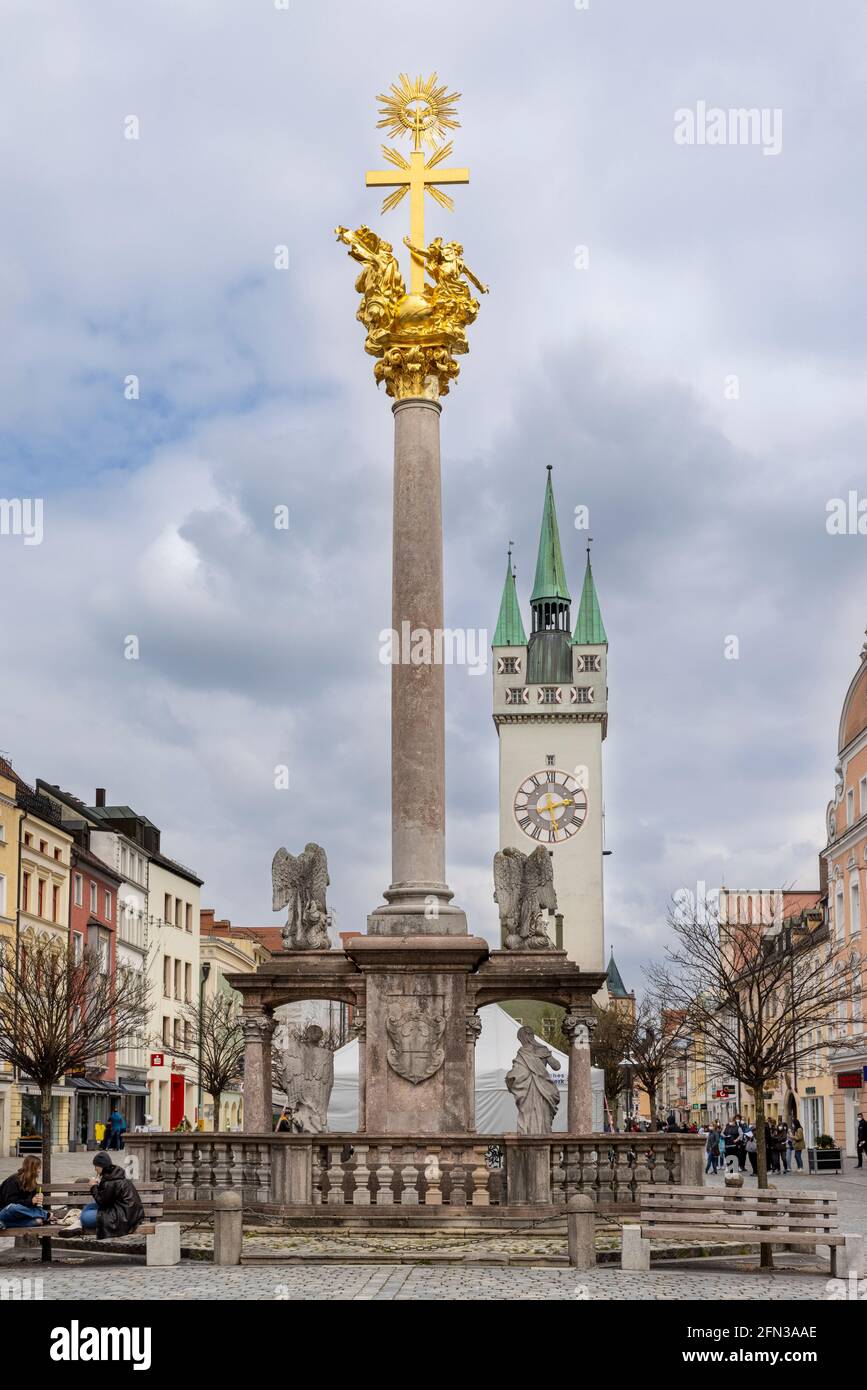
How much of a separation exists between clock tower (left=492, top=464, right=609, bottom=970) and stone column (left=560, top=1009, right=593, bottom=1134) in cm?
8304

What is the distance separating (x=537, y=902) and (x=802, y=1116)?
46.1 metres

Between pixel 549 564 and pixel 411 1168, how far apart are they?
10635cm

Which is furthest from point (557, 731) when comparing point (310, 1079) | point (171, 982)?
point (310, 1079)

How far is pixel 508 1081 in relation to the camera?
21.7 m

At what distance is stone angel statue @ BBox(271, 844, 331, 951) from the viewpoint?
23500 mm

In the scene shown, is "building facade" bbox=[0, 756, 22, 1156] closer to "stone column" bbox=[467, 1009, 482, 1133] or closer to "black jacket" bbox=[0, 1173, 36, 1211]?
"stone column" bbox=[467, 1009, 482, 1133]

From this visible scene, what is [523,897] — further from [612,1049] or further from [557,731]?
[557,731]

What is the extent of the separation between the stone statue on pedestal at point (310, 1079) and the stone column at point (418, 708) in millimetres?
→ 3654

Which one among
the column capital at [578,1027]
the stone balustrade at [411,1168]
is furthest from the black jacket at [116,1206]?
the column capital at [578,1027]

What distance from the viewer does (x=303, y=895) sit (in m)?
23.8

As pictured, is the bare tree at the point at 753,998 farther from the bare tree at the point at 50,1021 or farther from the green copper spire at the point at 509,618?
the green copper spire at the point at 509,618

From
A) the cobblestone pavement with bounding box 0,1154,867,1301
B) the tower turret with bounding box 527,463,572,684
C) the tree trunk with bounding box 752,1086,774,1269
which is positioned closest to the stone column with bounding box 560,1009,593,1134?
the tree trunk with bounding box 752,1086,774,1269
